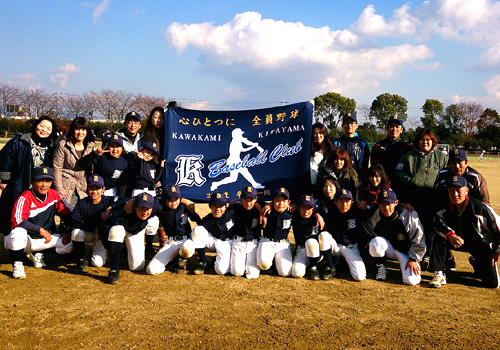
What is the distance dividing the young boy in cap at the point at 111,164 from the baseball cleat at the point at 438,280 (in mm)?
4274

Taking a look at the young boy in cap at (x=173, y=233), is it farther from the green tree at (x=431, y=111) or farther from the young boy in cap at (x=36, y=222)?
the green tree at (x=431, y=111)

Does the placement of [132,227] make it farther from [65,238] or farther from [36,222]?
[36,222]

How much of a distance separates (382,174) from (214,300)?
271 cm

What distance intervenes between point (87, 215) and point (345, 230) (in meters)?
3.44

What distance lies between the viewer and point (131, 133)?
5.94m

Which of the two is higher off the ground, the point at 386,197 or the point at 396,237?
the point at 386,197

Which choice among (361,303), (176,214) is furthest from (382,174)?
(176,214)

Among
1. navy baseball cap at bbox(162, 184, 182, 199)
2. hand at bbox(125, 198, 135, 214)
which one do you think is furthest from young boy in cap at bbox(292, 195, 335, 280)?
hand at bbox(125, 198, 135, 214)

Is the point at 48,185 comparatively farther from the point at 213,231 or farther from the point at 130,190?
the point at 213,231

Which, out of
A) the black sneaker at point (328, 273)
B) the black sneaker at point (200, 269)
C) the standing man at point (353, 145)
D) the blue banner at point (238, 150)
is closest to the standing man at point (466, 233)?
the black sneaker at point (328, 273)

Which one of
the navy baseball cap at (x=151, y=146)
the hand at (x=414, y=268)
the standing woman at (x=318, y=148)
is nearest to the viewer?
the hand at (x=414, y=268)

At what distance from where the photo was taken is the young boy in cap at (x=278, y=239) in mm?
4973

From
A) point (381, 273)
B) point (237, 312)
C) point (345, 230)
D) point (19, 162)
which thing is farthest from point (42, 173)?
point (381, 273)

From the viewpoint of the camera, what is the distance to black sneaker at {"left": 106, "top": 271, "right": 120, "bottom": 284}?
4.54 m
